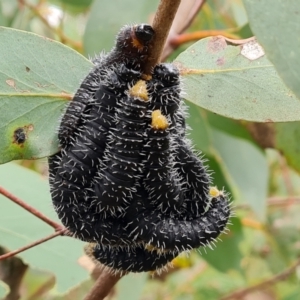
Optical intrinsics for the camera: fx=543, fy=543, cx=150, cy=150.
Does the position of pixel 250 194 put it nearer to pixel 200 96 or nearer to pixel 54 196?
pixel 200 96

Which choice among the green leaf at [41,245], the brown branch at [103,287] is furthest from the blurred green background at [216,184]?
the brown branch at [103,287]

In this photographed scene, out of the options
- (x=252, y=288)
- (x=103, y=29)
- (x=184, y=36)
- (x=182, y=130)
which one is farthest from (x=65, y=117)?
(x=252, y=288)

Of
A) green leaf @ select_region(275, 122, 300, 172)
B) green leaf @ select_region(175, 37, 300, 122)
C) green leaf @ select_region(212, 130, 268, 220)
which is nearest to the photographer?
green leaf @ select_region(175, 37, 300, 122)

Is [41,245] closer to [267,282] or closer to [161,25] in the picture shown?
[161,25]

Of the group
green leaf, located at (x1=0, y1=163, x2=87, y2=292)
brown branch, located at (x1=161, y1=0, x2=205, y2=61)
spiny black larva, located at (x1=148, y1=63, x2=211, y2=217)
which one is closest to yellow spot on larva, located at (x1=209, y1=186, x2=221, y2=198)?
spiny black larva, located at (x1=148, y1=63, x2=211, y2=217)

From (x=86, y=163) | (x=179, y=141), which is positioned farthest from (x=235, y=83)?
(x=86, y=163)

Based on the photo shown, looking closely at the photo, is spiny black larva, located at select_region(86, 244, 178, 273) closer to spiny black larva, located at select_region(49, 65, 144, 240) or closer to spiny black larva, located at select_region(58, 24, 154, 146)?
spiny black larva, located at select_region(49, 65, 144, 240)

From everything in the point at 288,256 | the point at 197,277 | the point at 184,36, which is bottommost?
the point at 197,277

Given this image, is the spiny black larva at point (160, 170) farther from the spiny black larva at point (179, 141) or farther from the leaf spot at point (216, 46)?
the leaf spot at point (216, 46)
